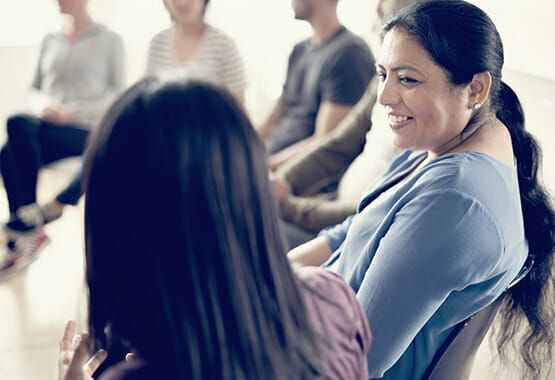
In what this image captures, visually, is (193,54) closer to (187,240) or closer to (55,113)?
(55,113)

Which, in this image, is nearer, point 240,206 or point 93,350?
point 240,206

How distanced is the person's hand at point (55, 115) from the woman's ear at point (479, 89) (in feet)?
6.32

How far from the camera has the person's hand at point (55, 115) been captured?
2.28 m

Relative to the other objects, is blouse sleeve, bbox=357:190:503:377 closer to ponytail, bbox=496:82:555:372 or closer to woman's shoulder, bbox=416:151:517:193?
woman's shoulder, bbox=416:151:517:193

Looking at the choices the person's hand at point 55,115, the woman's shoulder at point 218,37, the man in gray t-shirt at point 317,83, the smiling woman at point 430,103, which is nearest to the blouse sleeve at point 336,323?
the smiling woman at point 430,103

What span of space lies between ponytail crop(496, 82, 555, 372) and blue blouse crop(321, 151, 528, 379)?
70mm

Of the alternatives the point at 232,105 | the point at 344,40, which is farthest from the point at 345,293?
the point at 344,40

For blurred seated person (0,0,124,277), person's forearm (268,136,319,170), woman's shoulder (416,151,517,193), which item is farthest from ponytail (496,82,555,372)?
blurred seated person (0,0,124,277)

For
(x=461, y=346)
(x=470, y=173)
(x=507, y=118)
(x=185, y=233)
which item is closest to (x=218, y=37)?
(x=507, y=118)

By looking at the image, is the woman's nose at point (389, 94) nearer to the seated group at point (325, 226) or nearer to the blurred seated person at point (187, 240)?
the seated group at point (325, 226)

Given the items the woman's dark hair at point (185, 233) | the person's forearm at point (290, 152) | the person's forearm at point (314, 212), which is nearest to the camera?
the woman's dark hair at point (185, 233)

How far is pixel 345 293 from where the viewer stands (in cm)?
66

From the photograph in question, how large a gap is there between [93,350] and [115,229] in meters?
0.26

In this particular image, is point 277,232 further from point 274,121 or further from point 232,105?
point 274,121
